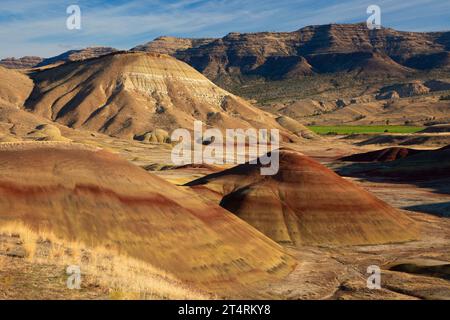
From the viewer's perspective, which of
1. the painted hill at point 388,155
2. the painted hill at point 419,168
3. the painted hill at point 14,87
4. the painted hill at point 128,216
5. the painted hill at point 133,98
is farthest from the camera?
the painted hill at point 14,87

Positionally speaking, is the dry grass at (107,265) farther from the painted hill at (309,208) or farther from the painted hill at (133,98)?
the painted hill at (133,98)

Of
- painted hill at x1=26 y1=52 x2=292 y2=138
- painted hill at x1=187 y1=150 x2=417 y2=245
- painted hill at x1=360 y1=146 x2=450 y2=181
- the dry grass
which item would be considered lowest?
painted hill at x1=360 y1=146 x2=450 y2=181

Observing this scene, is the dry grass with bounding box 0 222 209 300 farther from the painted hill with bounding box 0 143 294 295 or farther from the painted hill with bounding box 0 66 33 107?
the painted hill with bounding box 0 66 33 107

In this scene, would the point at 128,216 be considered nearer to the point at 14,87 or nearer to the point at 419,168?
the point at 419,168

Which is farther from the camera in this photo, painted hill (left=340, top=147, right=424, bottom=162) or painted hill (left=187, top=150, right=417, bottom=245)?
painted hill (left=340, top=147, right=424, bottom=162)

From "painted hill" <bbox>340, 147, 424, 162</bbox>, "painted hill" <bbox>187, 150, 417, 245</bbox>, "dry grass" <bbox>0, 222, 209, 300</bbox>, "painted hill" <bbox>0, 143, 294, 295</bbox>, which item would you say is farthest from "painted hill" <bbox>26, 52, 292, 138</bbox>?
"dry grass" <bbox>0, 222, 209, 300</bbox>

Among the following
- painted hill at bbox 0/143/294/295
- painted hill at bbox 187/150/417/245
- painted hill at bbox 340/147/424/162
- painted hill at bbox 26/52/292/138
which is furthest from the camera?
painted hill at bbox 26/52/292/138

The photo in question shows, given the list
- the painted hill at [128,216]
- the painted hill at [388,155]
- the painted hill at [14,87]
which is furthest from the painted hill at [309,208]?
the painted hill at [14,87]
